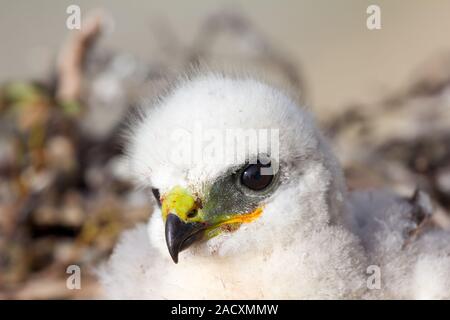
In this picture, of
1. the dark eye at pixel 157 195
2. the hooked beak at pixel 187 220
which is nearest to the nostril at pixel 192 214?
the hooked beak at pixel 187 220

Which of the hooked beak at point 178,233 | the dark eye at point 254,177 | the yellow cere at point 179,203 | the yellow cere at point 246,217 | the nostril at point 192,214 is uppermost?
the dark eye at point 254,177

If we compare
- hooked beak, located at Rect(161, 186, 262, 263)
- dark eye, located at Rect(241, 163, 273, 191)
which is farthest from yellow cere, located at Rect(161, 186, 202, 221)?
dark eye, located at Rect(241, 163, 273, 191)

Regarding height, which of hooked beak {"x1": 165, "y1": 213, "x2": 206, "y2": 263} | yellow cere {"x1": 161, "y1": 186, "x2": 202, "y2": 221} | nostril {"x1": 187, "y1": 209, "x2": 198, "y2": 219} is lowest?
hooked beak {"x1": 165, "y1": 213, "x2": 206, "y2": 263}

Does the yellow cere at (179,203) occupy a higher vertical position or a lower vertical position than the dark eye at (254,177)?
lower

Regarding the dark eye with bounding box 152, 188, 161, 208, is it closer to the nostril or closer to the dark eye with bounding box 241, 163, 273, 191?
the nostril

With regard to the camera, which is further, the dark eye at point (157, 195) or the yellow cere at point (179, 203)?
the dark eye at point (157, 195)

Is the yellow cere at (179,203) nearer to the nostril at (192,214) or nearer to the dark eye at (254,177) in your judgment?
the nostril at (192,214)
